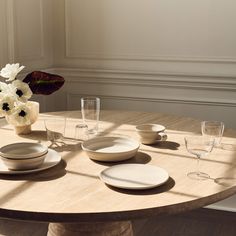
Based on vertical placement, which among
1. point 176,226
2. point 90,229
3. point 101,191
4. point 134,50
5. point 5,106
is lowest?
point 176,226

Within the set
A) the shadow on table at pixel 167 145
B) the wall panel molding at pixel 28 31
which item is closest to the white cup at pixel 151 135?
the shadow on table at pixel 167 145

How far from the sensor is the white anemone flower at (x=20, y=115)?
128 centimetres

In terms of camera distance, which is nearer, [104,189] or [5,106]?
[104,189]

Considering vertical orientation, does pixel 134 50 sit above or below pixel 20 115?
above

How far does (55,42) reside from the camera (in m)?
2.30

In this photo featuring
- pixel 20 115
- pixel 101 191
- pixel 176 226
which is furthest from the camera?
pixel 176 226

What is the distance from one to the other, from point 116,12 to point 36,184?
1.35 metres

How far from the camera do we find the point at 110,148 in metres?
1.17

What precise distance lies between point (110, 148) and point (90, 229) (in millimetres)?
214

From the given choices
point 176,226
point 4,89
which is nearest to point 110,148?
point 4,89

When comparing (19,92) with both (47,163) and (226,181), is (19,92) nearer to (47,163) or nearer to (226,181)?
(47,163)

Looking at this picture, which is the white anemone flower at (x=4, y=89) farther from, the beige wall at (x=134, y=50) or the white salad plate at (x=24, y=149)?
the beige wall at (x=134, y=50)

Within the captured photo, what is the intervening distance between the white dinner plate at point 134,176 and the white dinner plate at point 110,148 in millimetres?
55

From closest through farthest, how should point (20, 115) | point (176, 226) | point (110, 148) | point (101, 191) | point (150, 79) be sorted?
1. point (101, 191)
2. point (110, 148)
3. point (20, 115)
4. point (176, 226)
5. point (150, 79)
